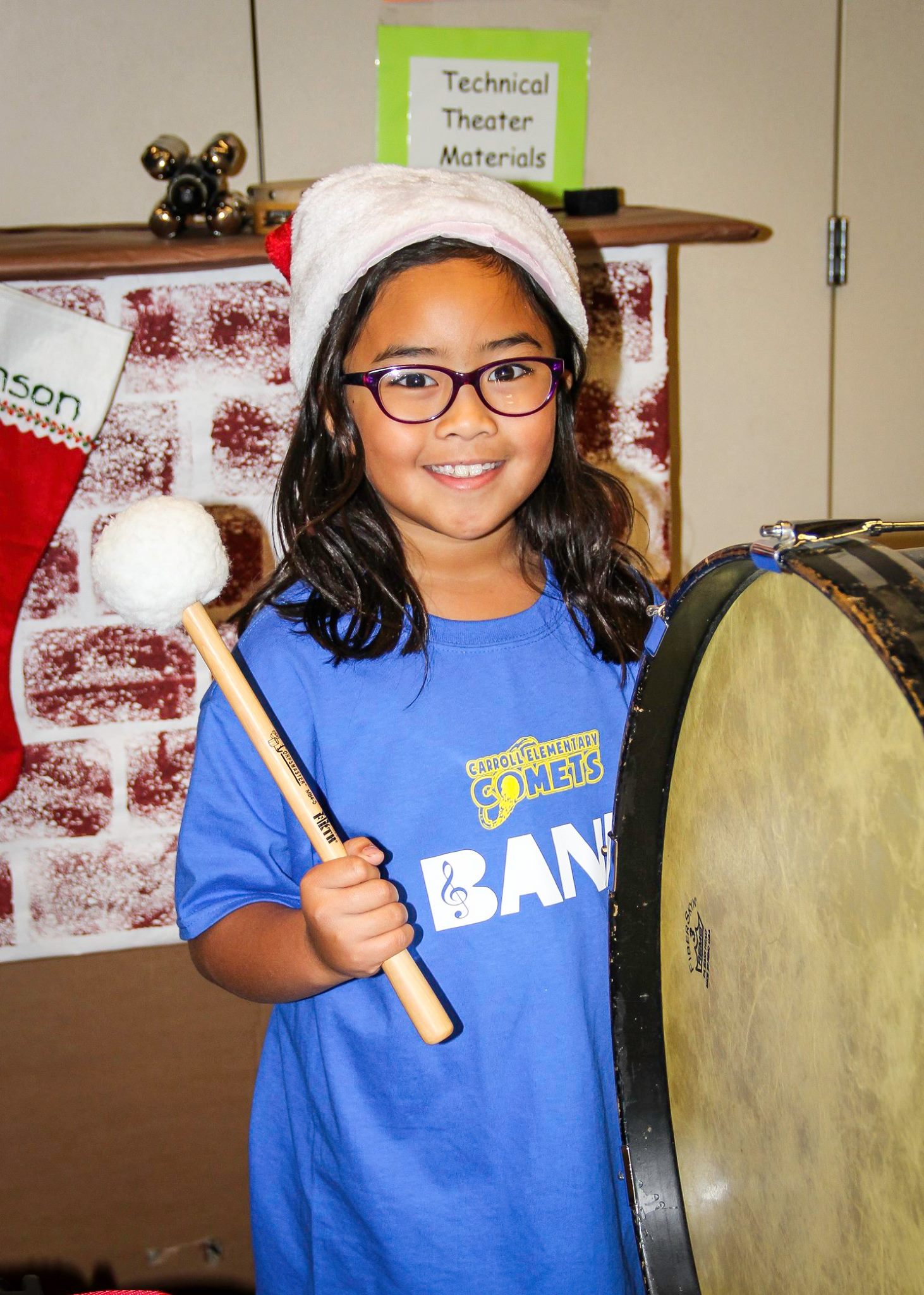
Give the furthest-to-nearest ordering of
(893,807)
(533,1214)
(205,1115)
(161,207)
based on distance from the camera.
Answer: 1. (205,1115)
2. (161,207)
3. (533,1214)
4. (893,807)

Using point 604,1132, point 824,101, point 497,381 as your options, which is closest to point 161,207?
point 497,381

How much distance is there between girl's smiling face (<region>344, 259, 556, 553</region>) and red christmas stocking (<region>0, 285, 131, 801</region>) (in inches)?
14.8

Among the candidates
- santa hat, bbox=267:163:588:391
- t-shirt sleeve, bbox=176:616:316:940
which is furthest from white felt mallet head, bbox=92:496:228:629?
santa hat, bbox=267:163:588:391

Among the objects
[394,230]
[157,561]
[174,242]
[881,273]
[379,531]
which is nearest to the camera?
[157,561]

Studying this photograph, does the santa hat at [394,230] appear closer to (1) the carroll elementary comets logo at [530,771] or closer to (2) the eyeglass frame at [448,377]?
(2) the eyeglass frame at [448,377]

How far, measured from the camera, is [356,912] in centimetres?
61

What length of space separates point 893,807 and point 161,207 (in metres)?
0.92

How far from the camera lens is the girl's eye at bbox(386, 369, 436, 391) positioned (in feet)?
2.48

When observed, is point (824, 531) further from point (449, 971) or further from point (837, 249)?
point (837, 249)

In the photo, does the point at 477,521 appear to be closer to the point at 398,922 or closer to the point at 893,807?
the point at 398,922

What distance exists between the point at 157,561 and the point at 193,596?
32 millimetres

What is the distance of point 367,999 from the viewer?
75cm

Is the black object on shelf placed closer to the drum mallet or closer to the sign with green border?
the sign with green border

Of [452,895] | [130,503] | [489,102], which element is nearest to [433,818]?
[452,895]
